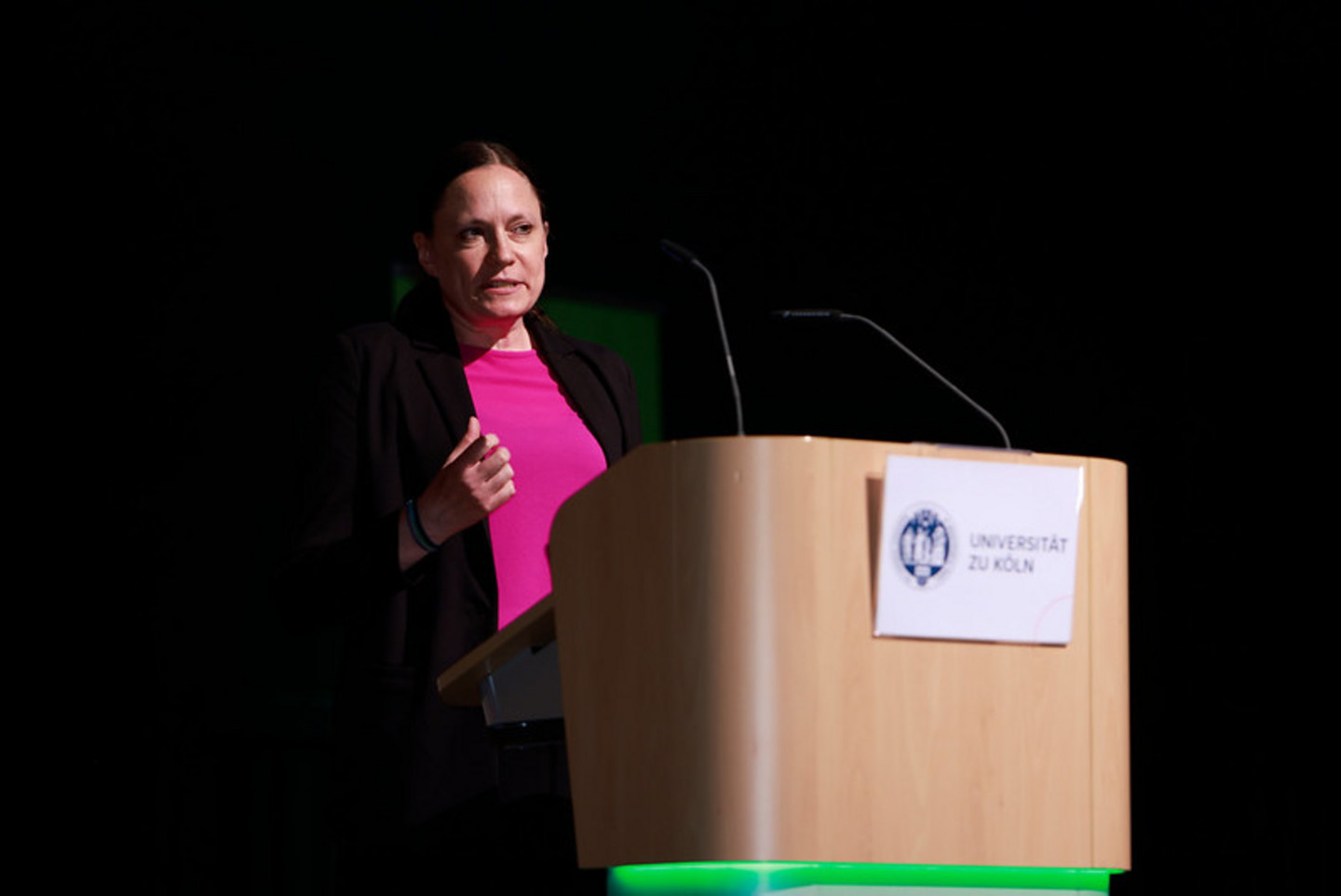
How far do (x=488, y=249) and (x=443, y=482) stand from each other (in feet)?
1.58

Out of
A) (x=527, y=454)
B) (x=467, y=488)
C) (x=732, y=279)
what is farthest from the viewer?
(x=732, y=279)

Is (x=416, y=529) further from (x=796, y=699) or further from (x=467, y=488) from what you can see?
(x=796, y=699)

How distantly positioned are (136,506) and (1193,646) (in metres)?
2.05

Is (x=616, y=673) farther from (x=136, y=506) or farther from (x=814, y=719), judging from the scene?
(x=136, y=506)

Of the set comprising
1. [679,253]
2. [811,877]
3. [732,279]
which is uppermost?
[732,279]

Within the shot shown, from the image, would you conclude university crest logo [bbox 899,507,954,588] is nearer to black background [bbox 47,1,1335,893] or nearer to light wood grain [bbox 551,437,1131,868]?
light wood grain [bbox 551,437,1131,868]

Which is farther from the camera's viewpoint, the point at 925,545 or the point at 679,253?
the point at 679,253

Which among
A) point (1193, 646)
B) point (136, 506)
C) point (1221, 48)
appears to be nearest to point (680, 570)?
point (136, 506)

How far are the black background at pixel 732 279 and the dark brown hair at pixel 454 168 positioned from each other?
1075 millimetres

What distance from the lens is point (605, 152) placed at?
3.90 metres

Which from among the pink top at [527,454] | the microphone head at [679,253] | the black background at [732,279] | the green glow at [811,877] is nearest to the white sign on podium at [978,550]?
the green glow at [811,877]

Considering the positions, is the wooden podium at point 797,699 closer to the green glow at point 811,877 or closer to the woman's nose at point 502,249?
the green glow at point 811,877

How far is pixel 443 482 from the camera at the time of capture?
1.95 m

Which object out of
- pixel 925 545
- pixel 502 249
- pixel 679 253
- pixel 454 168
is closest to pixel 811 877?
pixel 925 545
